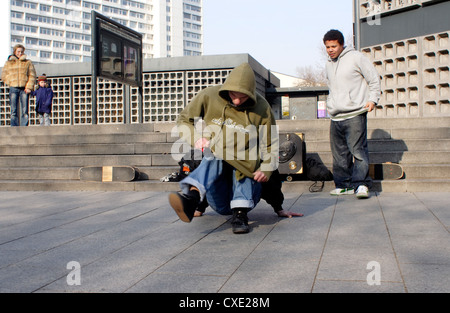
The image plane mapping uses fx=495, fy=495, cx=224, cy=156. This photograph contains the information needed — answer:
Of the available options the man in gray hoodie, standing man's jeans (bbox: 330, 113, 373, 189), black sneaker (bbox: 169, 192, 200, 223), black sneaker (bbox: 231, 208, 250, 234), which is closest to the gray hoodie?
the man in gray hoodie

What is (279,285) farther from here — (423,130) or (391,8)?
(391,8)

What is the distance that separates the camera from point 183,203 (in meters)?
3.75

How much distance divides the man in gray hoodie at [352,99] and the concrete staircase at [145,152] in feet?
1.93

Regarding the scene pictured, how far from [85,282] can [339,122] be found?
14.2ft

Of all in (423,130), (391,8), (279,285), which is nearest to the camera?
(279,285)

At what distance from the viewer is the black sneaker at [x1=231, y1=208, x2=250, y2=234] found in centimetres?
404

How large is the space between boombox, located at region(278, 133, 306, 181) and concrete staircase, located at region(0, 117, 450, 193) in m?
0.17

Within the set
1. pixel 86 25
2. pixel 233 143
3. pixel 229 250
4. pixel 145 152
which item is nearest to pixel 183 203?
pixel 229 250

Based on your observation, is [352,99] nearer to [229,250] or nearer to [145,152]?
[229,250]

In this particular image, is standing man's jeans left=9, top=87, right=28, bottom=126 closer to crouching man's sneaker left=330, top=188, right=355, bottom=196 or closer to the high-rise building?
crouching man's sneaker left=330, top=188, right=355, bottom=196
